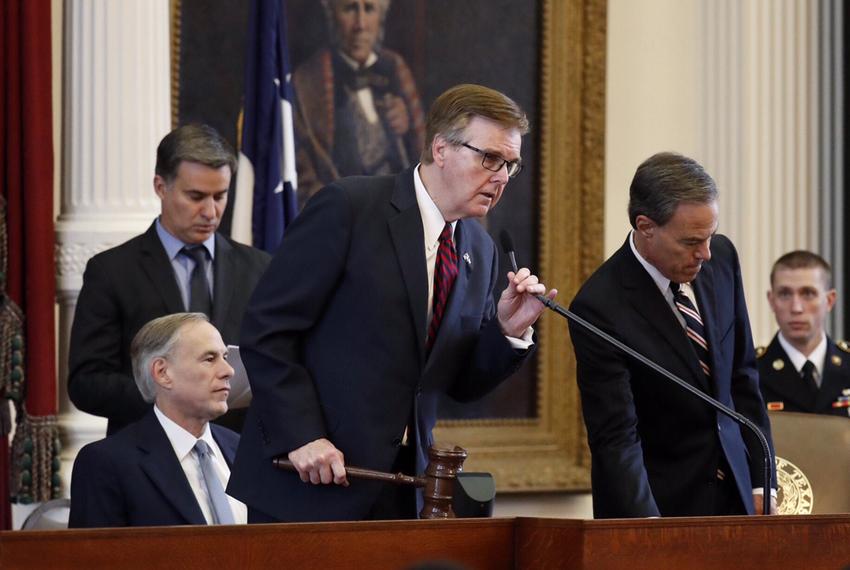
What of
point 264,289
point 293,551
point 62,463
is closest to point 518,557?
point 293,551

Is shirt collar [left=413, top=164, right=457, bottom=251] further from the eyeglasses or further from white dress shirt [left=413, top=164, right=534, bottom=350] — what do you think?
the eyeglasses

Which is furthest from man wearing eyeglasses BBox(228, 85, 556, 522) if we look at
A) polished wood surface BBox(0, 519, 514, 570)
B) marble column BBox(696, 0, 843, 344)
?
marble column BBox(696, 0, 843, 344)

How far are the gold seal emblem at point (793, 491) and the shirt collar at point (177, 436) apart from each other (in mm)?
1654

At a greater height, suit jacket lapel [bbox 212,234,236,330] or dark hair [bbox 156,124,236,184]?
dark hair [bbox 156,124,236,184]

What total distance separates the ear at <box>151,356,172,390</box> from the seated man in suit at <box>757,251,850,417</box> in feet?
7.73

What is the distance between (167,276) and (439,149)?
1425 mm

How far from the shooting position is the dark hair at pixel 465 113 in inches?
126

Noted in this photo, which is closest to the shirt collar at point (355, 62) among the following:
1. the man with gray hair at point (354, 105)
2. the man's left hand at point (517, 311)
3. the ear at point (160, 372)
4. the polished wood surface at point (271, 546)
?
the man with gray hair at point (354, 105)

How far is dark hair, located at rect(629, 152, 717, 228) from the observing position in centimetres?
348

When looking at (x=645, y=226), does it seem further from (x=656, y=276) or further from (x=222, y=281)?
(x=222, y=281)

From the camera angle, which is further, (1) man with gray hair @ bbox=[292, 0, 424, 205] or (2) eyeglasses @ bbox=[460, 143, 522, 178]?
(1) man with gray hair @ bbox=[292, 0, 424, 205]

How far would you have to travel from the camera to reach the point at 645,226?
356 centimetres

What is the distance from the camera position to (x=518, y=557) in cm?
269

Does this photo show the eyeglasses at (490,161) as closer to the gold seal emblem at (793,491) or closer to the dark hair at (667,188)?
the dark hair at (667,188)
